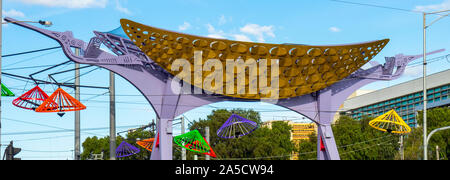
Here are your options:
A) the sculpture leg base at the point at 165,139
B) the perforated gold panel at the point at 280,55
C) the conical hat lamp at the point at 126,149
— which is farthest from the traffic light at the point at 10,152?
the conical hat lamp at the point at 126,149

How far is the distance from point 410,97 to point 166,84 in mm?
60506

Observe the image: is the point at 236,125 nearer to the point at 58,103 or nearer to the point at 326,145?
the point at 326,145

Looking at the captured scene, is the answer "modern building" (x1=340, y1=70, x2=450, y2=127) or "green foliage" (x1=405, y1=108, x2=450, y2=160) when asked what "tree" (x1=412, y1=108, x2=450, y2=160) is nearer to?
"green foliage" (x1=405, y1=108, x2=450, y2=160)

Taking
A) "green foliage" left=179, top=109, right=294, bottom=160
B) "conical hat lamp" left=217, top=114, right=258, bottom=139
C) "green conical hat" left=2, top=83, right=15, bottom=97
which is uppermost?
"green conical hat" left=2, top=83, right=15, bottom=97

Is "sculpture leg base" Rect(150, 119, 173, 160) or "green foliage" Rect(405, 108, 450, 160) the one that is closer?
"sculpture leg base" Rect(150, 119, 173, 160)

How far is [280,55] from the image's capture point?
36.9 metres

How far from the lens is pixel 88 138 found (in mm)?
98688

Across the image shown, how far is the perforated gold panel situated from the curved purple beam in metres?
0.98

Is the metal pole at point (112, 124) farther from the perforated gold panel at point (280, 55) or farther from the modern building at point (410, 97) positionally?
the modern building at point (410, 97)

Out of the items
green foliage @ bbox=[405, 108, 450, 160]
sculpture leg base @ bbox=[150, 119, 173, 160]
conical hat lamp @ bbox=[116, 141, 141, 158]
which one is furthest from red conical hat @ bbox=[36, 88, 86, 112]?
green foliage @ bbox=[405, 108, 450, 160]

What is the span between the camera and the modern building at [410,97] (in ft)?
266

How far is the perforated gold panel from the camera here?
34375 mm
